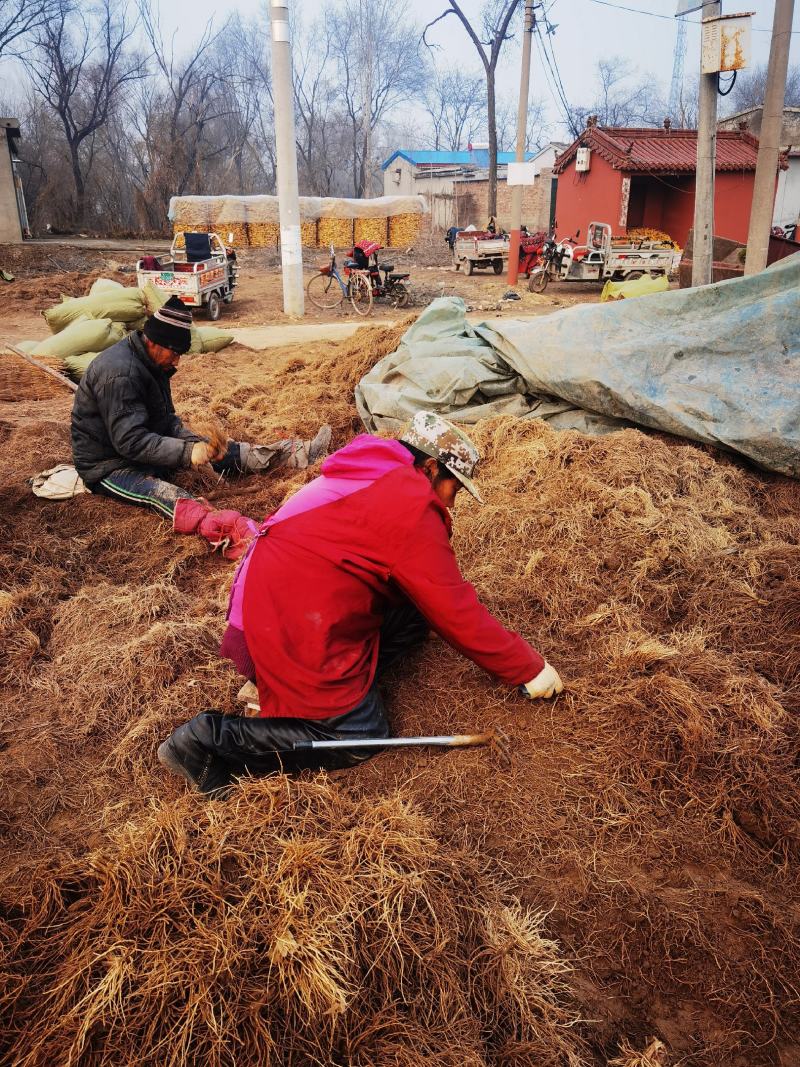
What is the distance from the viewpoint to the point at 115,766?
2.44 metres

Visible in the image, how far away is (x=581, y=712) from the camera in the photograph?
240 centimetres

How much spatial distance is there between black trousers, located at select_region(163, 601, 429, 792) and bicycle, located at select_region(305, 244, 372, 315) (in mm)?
11117

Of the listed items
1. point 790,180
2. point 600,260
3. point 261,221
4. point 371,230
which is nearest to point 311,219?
point 261,221

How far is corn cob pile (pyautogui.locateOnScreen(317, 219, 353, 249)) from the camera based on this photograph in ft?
81.1

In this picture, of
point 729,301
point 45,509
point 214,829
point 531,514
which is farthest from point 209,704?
point 729,301

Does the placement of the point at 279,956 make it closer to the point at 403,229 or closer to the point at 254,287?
the point at 254,287

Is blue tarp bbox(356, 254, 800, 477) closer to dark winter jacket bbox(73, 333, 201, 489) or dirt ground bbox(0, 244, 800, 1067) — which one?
dirt ground bbox(0, 244, 800, 1067)

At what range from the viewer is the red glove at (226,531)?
392cm

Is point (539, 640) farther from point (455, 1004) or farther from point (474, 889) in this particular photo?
point (455, 1004)

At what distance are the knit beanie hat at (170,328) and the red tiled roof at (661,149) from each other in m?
18.8

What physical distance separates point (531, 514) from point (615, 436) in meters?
0.80

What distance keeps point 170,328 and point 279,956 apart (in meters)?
3.18

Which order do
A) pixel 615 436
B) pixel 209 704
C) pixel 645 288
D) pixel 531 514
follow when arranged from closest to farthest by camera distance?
pixel 209 704 → pixel 531 514 → pixel 615 436 → pixel 645 288

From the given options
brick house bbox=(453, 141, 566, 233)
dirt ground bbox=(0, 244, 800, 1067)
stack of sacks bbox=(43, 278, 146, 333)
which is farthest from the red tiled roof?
dirt ground bbox=(0, 244, 800, 1067)
